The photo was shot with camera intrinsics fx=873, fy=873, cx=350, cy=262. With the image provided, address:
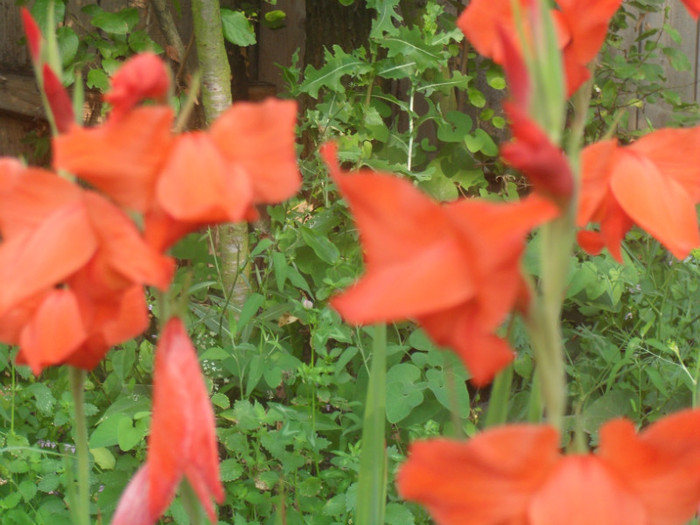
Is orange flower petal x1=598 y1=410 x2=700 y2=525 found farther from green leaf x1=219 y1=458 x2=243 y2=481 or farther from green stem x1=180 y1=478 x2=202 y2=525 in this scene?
green leaf x1=219 y1=458 x2=243 y2=481

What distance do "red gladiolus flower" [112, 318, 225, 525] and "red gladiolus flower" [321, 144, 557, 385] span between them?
0.12 metres

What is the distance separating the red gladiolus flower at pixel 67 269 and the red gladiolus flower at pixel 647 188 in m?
0.23

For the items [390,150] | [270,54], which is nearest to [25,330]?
[390,150]

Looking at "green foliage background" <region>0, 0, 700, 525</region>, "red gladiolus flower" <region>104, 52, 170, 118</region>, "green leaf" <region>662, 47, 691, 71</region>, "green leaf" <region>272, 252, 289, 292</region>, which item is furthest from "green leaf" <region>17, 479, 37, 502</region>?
"green leaf" <region>662, 47, 691, 71</region>

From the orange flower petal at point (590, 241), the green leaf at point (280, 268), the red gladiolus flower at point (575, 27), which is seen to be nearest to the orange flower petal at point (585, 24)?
the red gladiolus flower at point (575, 27)

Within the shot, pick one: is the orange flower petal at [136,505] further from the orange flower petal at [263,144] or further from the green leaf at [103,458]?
the green leaf at [103,458]

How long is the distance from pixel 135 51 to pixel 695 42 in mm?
2375

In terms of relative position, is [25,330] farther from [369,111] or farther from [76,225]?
[369,111]

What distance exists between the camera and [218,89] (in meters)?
1.87

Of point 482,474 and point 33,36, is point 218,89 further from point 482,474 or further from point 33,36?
point 482,474

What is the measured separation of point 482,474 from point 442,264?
8cm

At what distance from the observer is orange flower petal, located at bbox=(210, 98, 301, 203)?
385 millimetres

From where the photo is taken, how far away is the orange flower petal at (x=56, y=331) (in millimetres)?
381

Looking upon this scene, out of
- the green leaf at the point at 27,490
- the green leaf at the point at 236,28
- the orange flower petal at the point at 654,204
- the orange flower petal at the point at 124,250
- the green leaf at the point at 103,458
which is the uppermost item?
the orange flower petal at the point at 124,250
